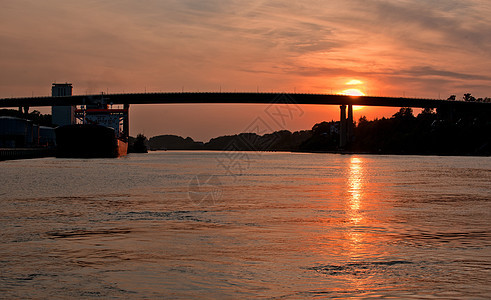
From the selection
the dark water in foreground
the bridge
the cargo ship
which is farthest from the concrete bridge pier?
the dark water in foreground

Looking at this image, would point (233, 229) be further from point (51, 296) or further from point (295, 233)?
point (51, 296)

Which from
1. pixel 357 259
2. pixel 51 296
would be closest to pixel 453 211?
pixel 357 259

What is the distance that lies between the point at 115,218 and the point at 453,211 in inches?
486

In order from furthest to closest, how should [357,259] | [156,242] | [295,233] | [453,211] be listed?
[453,211]
[295,233]
[156,242]
[357,259]

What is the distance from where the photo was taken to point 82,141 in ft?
337

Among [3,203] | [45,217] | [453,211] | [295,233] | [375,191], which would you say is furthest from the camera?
[375,191]

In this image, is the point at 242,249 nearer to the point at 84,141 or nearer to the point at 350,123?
the point at 84,141

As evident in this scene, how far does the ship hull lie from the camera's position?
330 ft

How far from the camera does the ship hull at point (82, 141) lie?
100500mm

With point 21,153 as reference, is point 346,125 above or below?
above

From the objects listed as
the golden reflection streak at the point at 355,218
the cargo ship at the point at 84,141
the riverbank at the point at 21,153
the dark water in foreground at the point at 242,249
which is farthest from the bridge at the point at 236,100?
the dark water in foreground at the point at 242,249

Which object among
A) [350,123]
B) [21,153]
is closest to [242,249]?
[21,153]

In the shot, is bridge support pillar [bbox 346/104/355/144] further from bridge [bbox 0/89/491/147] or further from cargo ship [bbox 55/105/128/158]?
cargo ship [bbox 55/105/128/158]

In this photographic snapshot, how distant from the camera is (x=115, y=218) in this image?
63.6ft
